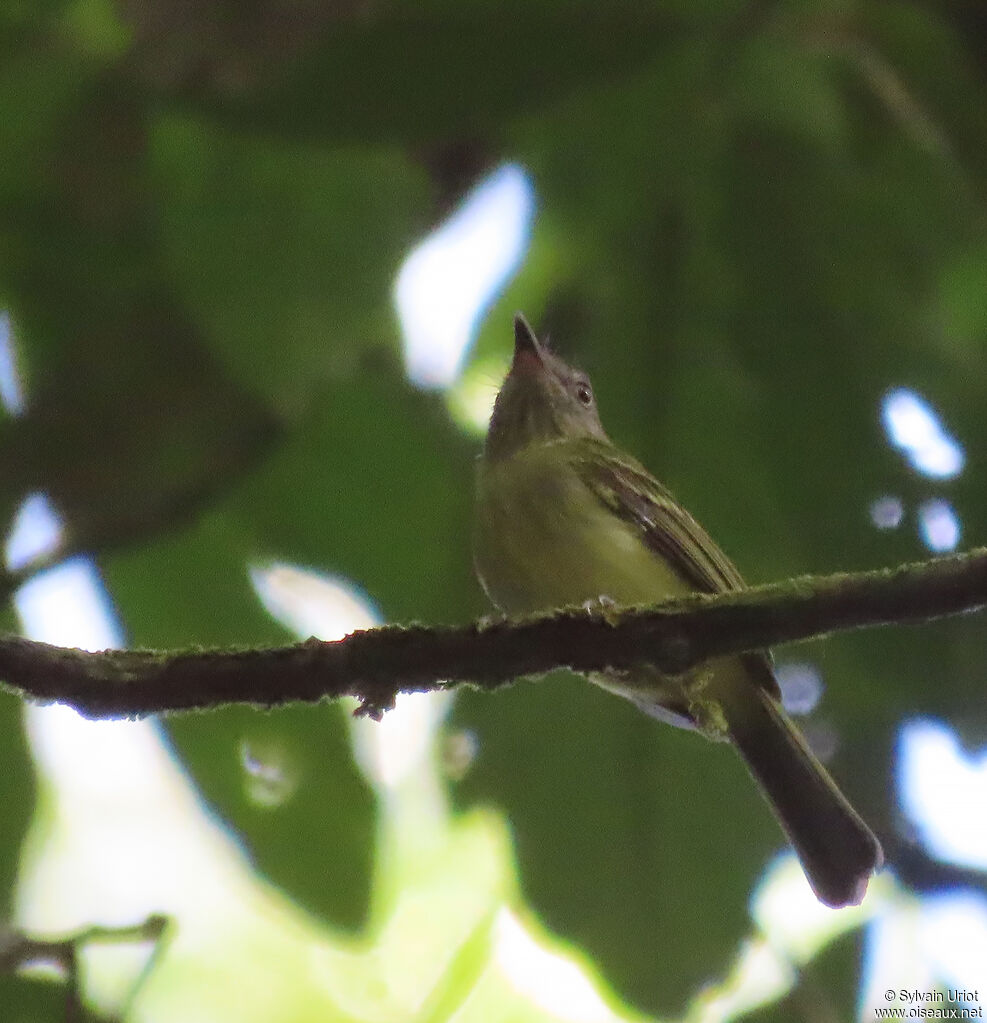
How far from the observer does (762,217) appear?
295cm

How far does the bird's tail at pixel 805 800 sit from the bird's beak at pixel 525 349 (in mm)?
1044

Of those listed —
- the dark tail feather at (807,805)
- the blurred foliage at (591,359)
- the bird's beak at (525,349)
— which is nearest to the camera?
the blurred foliage at (591,359)

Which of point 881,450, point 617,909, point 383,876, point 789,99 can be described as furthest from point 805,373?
point 383,876

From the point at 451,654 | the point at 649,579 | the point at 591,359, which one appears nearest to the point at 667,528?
the point at 649,579

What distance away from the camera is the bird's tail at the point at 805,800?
9.90 feet

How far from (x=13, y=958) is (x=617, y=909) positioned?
1194 millimetres

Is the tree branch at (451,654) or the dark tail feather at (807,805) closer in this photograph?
the tree branch at (451,654)

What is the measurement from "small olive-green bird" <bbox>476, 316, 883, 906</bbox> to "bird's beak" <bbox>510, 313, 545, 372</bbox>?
10 millimetres

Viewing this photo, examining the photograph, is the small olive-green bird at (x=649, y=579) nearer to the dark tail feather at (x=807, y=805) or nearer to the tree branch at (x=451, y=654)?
the dark tail feather at (x=807, y=805)

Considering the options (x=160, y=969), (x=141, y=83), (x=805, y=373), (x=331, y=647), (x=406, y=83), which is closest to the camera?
(x=331, y=647)

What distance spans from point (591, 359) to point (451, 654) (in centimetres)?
128

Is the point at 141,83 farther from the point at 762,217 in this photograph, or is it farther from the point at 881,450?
the point at 881,450

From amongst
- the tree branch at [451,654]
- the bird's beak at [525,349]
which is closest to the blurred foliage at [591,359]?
the bird's beak at [525,349]
